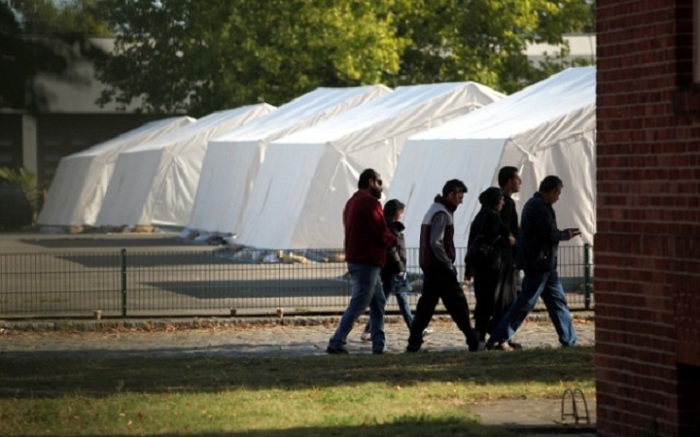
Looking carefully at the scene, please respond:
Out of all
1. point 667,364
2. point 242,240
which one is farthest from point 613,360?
point 242,240

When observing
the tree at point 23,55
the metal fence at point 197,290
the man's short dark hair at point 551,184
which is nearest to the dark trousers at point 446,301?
the man's short dark hair at point 551,184

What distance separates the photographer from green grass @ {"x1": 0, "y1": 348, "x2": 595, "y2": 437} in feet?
41.1

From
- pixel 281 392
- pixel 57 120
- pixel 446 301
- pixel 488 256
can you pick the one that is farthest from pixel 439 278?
pixel 57 120

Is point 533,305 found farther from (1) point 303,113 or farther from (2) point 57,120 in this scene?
(2) point 57,120

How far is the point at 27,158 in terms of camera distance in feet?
225

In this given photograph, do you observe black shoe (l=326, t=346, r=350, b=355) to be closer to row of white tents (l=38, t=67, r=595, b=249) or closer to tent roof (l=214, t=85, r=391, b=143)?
row of white tents (l=38, t=67, r=595, b=249)

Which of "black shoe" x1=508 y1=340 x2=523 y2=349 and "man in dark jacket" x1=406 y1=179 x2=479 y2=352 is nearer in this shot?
"man in dark jacket" x1=406 y1=179 x2=479 y2=352

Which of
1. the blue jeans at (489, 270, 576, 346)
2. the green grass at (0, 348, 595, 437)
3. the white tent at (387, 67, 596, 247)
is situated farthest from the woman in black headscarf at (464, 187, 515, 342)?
the white tent at (387, 67, 596, 247)

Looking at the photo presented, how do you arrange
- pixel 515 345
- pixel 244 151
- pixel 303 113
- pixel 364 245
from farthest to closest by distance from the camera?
pixel 303 113
pixel 244 151
pixel 515 345
pixel 364 245

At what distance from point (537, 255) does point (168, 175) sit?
34007mm

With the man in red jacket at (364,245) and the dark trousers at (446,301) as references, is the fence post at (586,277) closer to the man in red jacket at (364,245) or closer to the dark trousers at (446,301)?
the dark trousers at (446,301)

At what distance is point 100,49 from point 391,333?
47.8 metres

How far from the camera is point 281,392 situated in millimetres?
14688

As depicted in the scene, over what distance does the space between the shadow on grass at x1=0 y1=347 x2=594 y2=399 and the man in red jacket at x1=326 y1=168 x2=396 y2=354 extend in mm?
759
